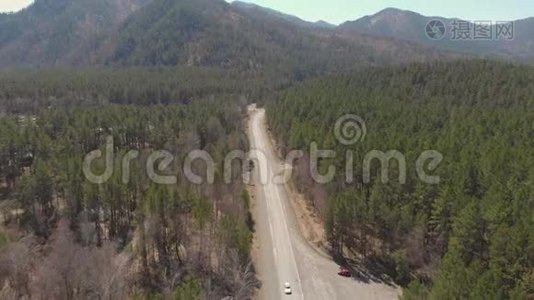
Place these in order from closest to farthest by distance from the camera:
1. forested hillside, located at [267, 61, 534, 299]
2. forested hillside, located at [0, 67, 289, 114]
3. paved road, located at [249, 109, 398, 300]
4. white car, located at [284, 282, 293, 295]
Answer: forested hillside, located at [267, 61, 534, 299] → white car, located at [284, 282, 293, 295] → paved road, located at [249, 109, 398, 300] → forested hillside, located at [0, 67, 289, 114]

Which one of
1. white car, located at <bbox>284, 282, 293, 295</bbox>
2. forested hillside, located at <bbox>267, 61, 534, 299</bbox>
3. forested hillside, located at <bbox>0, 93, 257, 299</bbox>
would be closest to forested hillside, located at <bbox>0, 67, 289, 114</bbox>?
forested hillside, located at <bbox>0, 93, 257, 299</bbox>

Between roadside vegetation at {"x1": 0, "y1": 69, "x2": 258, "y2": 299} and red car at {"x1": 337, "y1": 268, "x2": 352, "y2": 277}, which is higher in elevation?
roadside vegetation at {"x1": 0, "y1": 69, "x2": 258, "y2": 299}

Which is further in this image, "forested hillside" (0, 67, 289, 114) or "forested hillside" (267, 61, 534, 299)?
"forested hillside" (0, 67, 289, 114)

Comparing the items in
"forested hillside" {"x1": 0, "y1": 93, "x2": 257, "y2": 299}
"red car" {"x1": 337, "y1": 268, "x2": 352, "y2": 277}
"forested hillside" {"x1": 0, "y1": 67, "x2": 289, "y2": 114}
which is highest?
"forested hillside" {"x1": 0, "y1": 67, "x2": 289, "y2": 114}

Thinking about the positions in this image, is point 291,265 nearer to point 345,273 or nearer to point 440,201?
point 345,273

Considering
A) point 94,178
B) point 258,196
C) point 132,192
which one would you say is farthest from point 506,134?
point 94,178

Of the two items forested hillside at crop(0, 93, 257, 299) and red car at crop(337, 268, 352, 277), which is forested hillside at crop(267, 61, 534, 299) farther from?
forested hillside at crop(0, 93, 257, 299)

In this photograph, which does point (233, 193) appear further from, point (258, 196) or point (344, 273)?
point (344, 273)

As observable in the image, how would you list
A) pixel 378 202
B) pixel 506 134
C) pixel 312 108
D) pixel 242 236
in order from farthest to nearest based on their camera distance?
pixel 312 108 < pixel 506 134 < pixel 378 202 < pixel 242 236

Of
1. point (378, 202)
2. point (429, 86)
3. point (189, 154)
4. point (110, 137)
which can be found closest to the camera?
point (378, 202)
